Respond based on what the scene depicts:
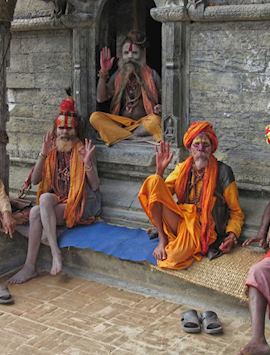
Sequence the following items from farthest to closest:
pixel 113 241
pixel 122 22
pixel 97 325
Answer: pixel 122 22, pixel 113 241, pixel 97 325

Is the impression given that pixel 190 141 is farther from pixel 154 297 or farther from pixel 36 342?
pixel 36 342

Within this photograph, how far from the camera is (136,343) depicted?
484 centimetres

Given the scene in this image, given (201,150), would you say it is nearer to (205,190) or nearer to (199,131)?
(199,131)

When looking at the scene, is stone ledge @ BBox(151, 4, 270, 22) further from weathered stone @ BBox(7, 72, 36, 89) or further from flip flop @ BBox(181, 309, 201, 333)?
flip flop @ BBox(181, 309, 201, 333)

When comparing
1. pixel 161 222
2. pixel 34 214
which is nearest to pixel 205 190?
pixel 161 222

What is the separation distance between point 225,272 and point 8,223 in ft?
7.17

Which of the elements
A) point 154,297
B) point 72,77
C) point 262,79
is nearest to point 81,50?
point 72,77

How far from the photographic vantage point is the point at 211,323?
4.95 m

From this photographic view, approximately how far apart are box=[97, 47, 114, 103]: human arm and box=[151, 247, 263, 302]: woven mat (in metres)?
2.57

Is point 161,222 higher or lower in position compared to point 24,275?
higher

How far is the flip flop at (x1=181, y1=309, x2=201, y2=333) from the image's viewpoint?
16.3 ft

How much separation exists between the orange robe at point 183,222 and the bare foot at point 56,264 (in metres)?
1.07

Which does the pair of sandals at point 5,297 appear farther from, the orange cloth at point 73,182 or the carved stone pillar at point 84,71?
the carved stone pillar at point 84,71

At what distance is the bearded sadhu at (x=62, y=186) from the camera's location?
6215 millimetres
